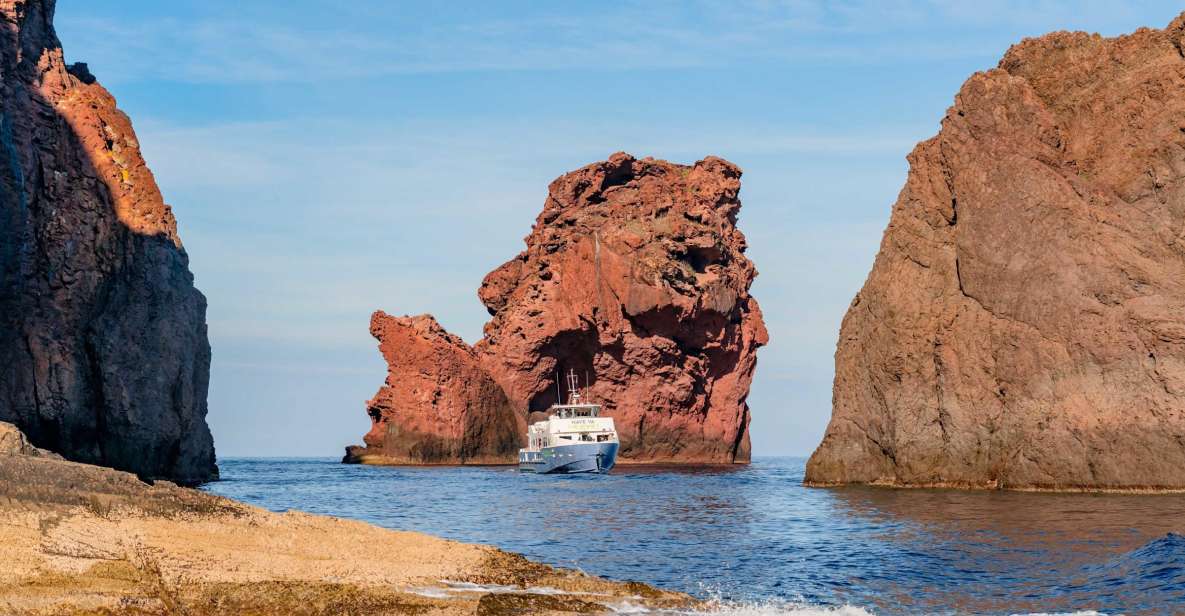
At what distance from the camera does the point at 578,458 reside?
313 feet

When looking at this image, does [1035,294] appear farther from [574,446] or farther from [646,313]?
[646,313]

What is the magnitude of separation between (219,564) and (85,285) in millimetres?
55471

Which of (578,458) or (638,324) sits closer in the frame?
(578,458)

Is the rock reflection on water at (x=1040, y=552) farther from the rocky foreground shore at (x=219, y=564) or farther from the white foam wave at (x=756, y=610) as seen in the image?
the rocky foreground shore at (x=219, y=564)

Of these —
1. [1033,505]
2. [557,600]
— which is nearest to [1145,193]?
[1033,505]

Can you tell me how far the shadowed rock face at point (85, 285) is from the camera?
62625mm

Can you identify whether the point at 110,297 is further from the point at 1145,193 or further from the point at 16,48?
the point at 1145,193

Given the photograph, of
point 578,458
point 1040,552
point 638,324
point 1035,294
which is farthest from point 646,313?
point 1040,552

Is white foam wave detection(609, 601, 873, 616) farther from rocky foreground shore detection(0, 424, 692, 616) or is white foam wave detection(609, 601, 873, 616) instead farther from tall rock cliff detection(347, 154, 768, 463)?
tall rock cliff detection(347, 154, 768, 463)

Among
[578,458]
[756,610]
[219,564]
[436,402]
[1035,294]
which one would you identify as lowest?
[756,610]

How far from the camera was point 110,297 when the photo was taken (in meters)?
70.9

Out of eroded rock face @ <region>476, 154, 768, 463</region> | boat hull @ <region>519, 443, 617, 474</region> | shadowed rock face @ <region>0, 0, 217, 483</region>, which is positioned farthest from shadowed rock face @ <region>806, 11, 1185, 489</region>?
eroded rock face @ <region>476, 154, 768, 463</region>

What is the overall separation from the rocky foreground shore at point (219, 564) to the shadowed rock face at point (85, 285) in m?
43.3

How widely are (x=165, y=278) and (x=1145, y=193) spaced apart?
60.9m
